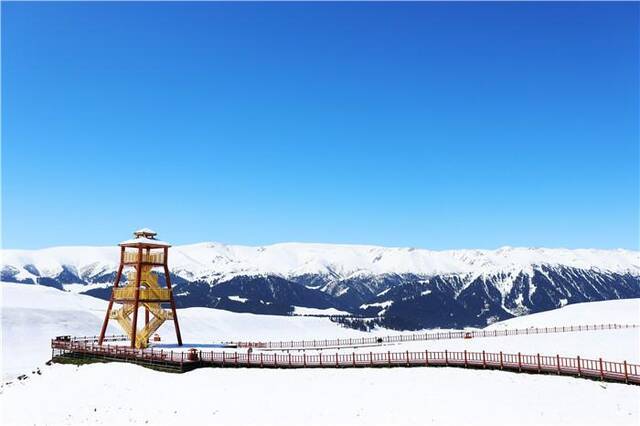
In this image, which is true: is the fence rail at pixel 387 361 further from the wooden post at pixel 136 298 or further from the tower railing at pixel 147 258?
the tower railing at pixel 147 258

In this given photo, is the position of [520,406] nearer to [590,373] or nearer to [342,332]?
[590,373]

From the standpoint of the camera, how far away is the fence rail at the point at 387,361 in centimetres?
3897

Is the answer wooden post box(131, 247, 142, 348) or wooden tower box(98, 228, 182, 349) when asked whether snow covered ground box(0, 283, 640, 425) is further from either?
wooden tower box(98, 228, 182, 349)

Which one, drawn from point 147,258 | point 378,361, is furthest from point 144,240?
point 378,361

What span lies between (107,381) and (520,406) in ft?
110

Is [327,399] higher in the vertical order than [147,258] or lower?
lower

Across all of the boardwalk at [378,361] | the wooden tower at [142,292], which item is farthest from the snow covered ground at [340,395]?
the wooden tower at [142,292]

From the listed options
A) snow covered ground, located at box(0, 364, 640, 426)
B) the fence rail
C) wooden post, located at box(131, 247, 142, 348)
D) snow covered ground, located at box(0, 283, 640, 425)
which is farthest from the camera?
wooden post, located at box(131, 247, 142, 348)

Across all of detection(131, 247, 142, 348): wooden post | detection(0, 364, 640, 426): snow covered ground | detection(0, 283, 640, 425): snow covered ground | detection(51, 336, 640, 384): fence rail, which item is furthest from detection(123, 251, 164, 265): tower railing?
detection(0, 364, 640, 426): snow covered ground

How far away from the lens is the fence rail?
39.0 metres

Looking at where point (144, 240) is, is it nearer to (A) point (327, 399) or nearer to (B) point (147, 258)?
(B) point (147, 258)

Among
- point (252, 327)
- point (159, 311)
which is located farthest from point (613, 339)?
point (252, 327)

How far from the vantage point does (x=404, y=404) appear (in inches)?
1373

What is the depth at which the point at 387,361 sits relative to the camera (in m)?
44.8
